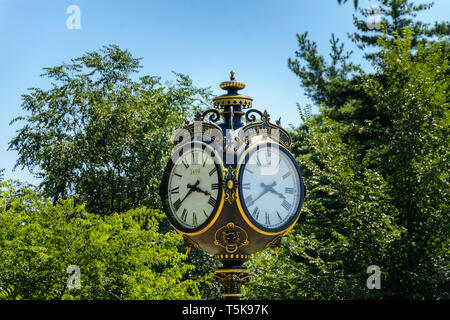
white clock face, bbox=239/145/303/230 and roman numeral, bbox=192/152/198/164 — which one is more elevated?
roman numeral, bbox=192/152/198/164

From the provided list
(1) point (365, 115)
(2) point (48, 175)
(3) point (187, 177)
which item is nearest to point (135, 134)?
(2) point (48, 175)

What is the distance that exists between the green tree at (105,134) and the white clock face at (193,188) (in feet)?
45.6

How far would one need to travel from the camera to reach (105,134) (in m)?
20.0

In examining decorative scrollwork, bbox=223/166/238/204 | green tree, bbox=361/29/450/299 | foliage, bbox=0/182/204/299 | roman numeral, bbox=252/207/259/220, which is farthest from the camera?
green tree, bbox=361/29/450/299

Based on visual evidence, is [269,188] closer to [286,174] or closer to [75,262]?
[286,174]

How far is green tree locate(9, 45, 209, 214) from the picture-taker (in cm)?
1930

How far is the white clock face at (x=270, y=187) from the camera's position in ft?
14.9

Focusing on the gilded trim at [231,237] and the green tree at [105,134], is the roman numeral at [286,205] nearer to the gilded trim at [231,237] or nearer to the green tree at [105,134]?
the gilded trim at [231,237]

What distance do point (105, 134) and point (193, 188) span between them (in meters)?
15.8

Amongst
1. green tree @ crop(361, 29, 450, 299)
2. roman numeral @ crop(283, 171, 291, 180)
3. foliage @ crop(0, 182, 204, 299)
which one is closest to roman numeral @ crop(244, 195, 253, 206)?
roman numeral @ crop(283, 171, 291, 180)

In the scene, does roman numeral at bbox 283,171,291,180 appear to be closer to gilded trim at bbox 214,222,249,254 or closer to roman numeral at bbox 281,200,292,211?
roman numeral at bbox 281,200,292,211

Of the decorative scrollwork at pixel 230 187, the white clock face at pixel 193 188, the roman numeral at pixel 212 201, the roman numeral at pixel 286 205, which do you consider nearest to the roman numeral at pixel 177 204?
the white clock face at pixel 193 188

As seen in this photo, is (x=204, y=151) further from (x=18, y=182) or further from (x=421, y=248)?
(x=18, y=182)
